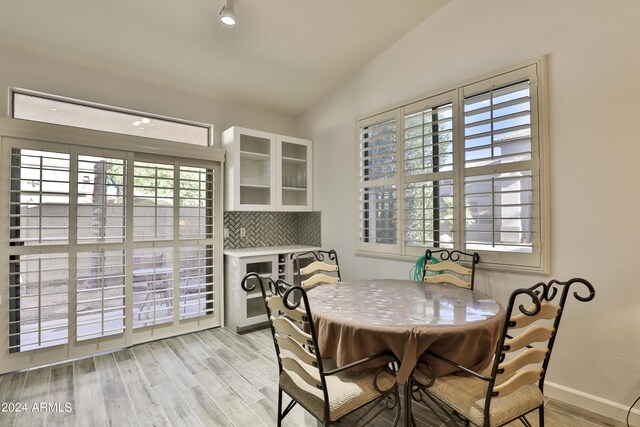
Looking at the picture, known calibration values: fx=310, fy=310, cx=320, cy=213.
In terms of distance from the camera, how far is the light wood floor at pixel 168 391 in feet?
6.38

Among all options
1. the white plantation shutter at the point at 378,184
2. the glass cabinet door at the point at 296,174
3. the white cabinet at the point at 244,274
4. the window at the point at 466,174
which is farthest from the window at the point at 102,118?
the window at the point at 466,174

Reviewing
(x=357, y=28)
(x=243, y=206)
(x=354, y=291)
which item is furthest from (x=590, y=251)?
(x=243, y=206)

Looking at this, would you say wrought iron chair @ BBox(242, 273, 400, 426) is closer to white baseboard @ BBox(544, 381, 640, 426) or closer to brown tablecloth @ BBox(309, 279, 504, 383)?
brown tablecloth @ BBox(309, 279, 504, 383)

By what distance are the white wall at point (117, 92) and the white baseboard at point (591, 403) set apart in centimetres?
394

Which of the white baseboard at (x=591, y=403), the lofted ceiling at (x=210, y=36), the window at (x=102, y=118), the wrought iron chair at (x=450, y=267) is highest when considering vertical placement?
the lofted ceiling at (x=210, y=36)

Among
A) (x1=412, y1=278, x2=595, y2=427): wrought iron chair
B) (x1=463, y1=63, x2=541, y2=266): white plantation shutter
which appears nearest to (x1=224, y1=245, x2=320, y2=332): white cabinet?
(x1=463, y1=63, x2=541, y2=266): white plantation shutter

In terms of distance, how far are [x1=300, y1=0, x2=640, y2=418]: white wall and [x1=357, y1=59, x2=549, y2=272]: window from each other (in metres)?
0.12

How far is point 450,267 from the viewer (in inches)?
97.2

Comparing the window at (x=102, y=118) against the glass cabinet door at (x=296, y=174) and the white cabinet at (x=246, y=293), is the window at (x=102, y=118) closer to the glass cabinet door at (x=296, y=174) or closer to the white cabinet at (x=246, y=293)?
the glass cabinet door at (x=296, y=174)

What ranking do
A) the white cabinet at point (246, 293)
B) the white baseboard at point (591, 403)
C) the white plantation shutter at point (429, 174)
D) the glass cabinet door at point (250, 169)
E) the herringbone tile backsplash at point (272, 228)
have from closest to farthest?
1. the white baseboard at point (591, 403)
2. the white plantation shutter at point (429, 174)
3. the white cabinet at point (246, 293)
4. the glass cabinet door at point (250, 169)
5. the herringbone tile backsplash at point (272, 228)

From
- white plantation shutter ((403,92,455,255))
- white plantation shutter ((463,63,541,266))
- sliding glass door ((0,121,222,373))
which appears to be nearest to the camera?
white plantation shutter ((463,63,541,266))

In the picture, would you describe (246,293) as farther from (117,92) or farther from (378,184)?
(117,92)

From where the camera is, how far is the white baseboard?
6.23ft

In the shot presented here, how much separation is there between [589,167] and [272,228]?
3368 mm
